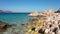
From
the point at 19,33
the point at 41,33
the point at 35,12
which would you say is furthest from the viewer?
the point at 35,12

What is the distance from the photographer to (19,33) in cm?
591

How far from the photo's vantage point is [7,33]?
244 inches

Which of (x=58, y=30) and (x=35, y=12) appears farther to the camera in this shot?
(x=35, y=12)

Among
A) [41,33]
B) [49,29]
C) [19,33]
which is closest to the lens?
[49,29]

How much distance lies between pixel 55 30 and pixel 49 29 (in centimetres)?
17

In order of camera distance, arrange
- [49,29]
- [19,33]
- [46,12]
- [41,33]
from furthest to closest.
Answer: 1. [46,12]
2. [19,33]
3. [41,33]
4. [49,29]

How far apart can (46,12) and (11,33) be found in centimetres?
546

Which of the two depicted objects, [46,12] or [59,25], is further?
[46,12]

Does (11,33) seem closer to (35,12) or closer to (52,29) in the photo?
(52,29)

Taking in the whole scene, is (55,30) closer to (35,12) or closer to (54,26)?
(54,26)

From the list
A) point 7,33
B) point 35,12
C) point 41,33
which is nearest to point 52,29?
point 41,33

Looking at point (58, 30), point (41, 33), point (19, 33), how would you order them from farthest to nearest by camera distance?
point (19, 33), point (41, 33), point (58, 30)

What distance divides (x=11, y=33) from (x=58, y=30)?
7.14 feet

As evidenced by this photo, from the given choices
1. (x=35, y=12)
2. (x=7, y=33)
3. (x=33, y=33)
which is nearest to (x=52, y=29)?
(x=33, y=33)
